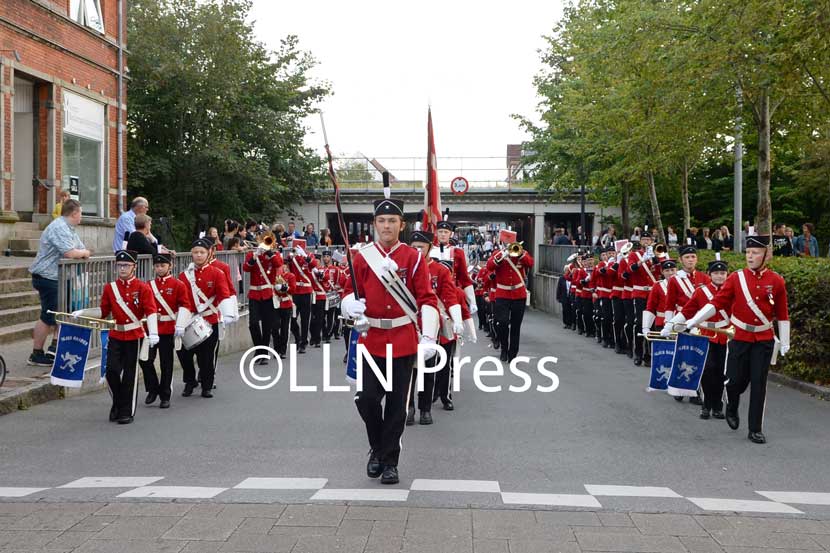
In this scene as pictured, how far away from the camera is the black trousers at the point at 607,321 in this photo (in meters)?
19.9

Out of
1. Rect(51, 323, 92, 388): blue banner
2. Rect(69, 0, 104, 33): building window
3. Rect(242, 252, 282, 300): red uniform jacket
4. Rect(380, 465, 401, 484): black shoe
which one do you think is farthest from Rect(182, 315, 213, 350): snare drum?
Rect(69, 0, 104, 33): building window

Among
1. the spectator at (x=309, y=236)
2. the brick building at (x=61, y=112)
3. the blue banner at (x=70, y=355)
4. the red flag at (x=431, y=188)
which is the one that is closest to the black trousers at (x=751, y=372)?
the red flag at (x=431, y=188)

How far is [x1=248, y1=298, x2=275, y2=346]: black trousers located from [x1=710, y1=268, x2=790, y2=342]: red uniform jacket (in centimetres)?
873

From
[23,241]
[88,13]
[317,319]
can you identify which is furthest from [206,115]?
[317,319]

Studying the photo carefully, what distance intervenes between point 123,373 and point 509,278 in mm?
7247

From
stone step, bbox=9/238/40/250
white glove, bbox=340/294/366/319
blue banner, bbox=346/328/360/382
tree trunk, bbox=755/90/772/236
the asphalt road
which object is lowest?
the asphalt road

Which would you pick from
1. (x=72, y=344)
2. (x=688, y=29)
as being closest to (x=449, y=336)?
(x=72, y=344)

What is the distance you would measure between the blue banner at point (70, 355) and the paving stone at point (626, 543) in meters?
6.74

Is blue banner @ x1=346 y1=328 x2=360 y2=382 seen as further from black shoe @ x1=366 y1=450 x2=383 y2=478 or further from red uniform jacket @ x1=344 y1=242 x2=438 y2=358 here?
black shoe @ x1=366 y1=450 x2=383 y2=478

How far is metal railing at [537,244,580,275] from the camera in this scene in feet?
119

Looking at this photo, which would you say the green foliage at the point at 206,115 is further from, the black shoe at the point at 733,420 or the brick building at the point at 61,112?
the black shoe at the point at 733,420

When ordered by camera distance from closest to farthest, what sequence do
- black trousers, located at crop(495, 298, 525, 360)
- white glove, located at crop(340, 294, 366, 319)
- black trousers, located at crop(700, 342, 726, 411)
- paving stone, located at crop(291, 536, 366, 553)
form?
paving stone, located at crop(291, 536, 366, 553) < white glove, located at crop(340, 294, 366, 319) < black trousers, located at crop(700, 342, 726, 411) < black trousers, located at crop(495, 298, 525, 360)

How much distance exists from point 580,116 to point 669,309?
18238mm

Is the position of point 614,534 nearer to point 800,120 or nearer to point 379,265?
point 379,265
